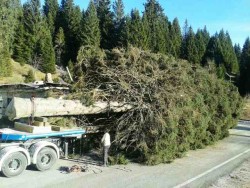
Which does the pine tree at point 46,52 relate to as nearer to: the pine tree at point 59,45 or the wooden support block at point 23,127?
the pine tree at point 59,45

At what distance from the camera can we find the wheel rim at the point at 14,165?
1218 cm

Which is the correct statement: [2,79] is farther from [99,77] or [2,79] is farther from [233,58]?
[233,58]

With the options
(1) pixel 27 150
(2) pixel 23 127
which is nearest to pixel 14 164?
(1) pixel 27 150

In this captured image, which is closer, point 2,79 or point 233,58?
point 2,79

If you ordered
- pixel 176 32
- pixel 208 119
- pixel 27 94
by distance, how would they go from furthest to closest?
pixel 176 32 < pixel 27 94 < pixel 208 119

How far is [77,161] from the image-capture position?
14.9 metres

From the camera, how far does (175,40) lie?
275ft

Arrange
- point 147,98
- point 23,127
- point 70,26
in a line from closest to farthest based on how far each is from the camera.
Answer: point 23,127, point 147,98, point 70,26

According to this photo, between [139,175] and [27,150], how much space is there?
12.2ft

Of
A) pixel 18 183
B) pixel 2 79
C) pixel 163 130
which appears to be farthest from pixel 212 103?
pixel 2 79

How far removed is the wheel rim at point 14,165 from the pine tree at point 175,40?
67.6 meters

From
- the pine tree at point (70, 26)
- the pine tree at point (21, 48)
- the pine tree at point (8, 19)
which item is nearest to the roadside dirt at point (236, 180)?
the pine tree at point (8, 19)

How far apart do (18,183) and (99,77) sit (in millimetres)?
6557

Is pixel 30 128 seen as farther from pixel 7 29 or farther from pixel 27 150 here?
pixel 7 29
